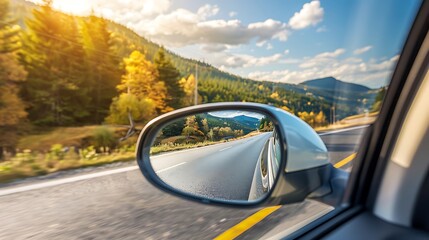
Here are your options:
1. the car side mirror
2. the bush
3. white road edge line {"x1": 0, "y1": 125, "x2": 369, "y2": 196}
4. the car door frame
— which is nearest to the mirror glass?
the car side mirror

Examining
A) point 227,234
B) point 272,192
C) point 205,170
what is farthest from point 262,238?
point 272,192

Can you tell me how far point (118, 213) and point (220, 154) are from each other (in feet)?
4.74

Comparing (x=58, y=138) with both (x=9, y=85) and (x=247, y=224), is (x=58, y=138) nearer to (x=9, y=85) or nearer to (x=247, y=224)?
(x=9, y=85)

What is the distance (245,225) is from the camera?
8.18 ft

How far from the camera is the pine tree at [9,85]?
4.57m

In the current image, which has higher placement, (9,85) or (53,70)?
(53,70)

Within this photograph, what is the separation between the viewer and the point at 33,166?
414 cm

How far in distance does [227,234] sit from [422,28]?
1.68m

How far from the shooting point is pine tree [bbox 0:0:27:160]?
15.0ft

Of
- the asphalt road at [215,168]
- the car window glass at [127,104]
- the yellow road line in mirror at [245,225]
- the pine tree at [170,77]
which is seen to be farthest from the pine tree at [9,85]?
the asphalt road at [215,168]

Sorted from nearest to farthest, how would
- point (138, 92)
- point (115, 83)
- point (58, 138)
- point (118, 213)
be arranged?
point (118, 213), point (58, 138), point (138, 92), point (115, 83)

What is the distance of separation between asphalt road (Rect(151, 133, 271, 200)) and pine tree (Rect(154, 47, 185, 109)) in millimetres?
2696

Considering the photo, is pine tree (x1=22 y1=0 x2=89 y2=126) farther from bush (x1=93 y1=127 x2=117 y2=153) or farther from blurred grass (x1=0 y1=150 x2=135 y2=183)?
blurred grass (x1=0 y1=150 x2=135 y2=183)

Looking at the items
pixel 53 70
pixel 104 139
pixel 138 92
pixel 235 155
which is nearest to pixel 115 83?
pixel 138 92
